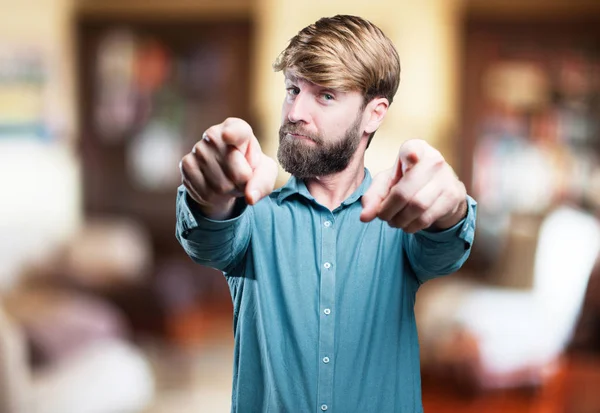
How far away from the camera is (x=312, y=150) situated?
38 cm

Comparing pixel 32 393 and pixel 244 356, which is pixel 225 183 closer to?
pixel 244 356

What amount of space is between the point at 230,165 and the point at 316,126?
0.06 metres

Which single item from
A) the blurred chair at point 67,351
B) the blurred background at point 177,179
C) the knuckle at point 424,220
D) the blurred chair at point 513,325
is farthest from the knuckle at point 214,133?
the blurred chair at point 513,325

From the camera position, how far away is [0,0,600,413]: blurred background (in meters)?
2.92

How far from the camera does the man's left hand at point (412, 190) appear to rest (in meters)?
0.34

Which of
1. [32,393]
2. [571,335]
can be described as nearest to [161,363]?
[32,393]

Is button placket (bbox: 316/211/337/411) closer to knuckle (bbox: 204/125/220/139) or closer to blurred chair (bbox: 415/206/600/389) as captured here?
knuckle (bbox: 204/125/220/139)

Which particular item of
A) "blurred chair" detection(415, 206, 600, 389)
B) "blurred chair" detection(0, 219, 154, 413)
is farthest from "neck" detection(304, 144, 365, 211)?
"blurred chair" detection(415, 206, 600, 389)

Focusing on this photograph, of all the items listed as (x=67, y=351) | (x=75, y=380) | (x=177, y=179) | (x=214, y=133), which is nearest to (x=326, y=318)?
(x=214, y=133)

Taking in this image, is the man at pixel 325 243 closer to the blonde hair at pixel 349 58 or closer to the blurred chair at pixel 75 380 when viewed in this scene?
the blonde hair at pixel 349 58

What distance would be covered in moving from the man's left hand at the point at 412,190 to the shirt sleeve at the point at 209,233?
0.09m

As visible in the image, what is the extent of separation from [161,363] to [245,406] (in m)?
3.37

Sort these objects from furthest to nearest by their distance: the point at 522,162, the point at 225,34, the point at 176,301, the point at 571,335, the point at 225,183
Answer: the point at 225,34 → the point at 522,162 → the point at 176,301 → the point at 571,335 → the point at 225,183

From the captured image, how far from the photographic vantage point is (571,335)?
2.05 metres
